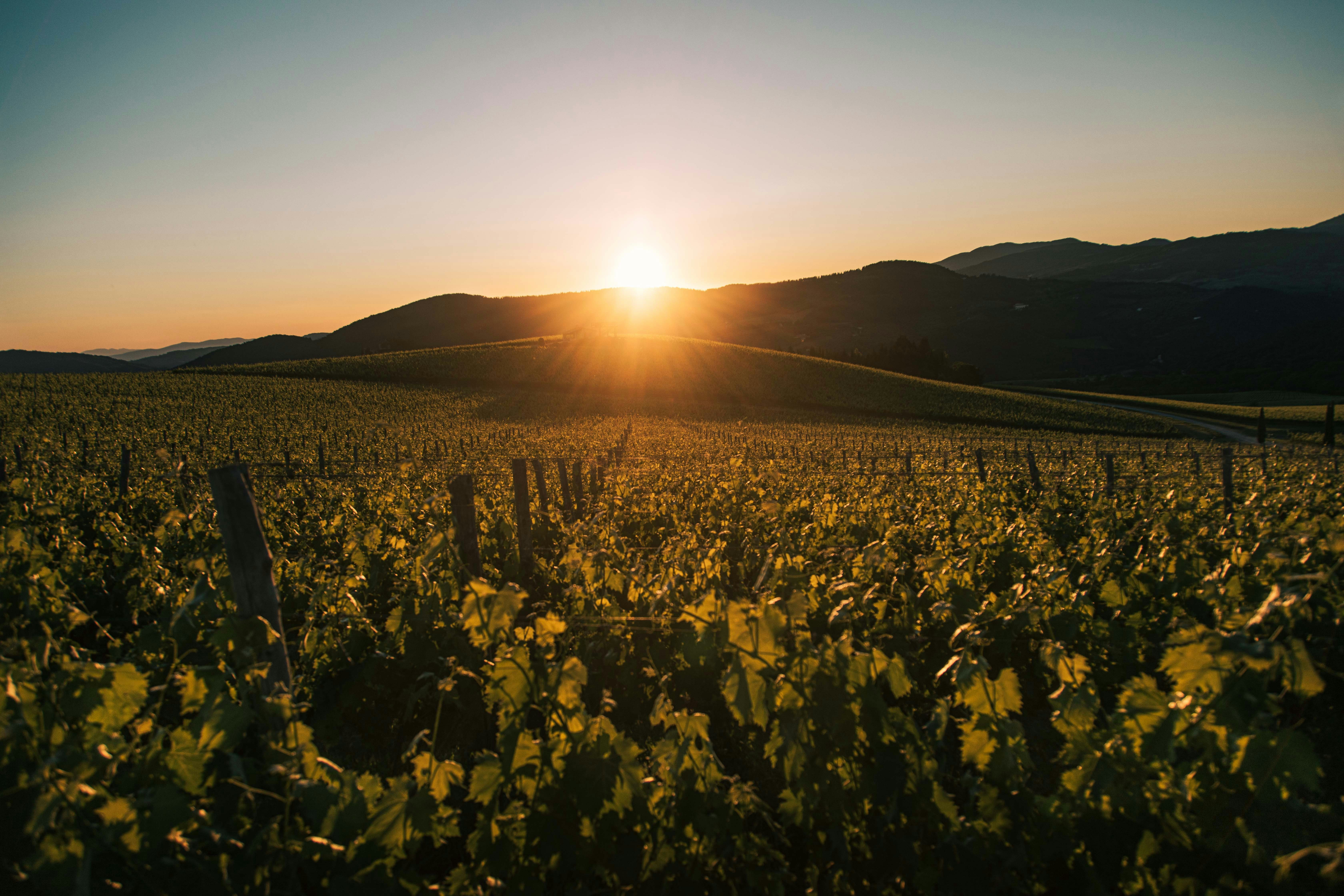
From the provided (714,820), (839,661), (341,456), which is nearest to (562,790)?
(714,820)

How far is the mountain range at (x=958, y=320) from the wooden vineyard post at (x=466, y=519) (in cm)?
8977

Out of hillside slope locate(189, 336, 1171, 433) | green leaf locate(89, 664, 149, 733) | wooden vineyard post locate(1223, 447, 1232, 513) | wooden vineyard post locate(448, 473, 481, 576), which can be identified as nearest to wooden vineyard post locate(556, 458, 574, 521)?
wooden vineyard post locate(448, 473, 481, 576)

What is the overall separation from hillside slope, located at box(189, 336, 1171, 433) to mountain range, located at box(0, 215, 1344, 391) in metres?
31.4

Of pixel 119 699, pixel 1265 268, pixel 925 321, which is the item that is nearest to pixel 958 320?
pixel 925 321

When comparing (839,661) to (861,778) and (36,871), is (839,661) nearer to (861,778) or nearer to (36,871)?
(861,778)

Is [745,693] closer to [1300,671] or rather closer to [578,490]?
[1300,671]

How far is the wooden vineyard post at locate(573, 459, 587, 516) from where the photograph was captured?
10.5 m

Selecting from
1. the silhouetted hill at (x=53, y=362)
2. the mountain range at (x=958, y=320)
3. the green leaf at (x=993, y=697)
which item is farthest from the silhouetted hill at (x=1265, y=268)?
the silhouetted hill at (x=53, y=362)

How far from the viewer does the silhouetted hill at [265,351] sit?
118 metres

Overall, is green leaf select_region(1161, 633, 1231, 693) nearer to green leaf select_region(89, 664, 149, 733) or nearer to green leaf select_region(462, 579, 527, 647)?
green leaf select_region(462, 579, 527, 647)

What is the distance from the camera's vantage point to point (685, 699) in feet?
16.9

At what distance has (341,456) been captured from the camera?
86.5 ft

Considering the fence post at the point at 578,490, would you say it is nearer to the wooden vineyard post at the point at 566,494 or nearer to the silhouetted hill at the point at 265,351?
the wooden vineyard post at the point at 566,494

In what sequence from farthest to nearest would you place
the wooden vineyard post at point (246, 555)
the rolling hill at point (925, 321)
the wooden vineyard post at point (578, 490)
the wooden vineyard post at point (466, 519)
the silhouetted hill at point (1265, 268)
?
1. the silhouetted hill at point (1265, 268)
2. the rolling hill at point (925, 321)
3. the wooden vineyard post at point (578, 490)
4. the wooden vineyard post at point (466, 519)
5. the wooden vineyard post at point (246, 555)
